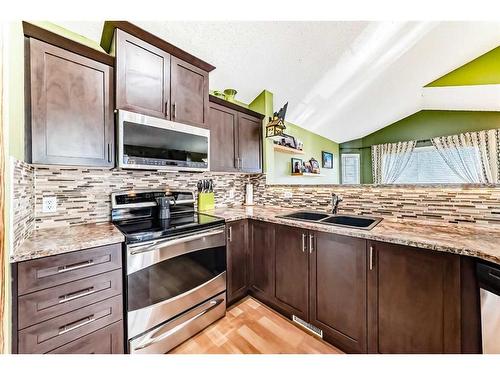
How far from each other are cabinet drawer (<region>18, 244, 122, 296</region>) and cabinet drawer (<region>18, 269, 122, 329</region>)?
0.03 meters

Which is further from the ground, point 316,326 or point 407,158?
point 407,158

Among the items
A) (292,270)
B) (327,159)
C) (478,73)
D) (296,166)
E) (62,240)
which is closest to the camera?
(62,240)

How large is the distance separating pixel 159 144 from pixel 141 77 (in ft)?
1.70

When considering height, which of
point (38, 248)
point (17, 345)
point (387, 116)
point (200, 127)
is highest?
point (387, 116)

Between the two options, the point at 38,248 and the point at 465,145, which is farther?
the point at 465,145

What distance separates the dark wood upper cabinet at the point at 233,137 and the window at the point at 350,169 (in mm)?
1025

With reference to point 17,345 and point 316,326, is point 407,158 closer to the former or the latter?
point 316,326

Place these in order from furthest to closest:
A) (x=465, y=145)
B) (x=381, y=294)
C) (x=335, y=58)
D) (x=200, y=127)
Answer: (x=335, y=58)
(x=200, y=127)
(x=465, y=145)
(x=381, y=294)

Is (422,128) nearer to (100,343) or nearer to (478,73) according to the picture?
(478,73)

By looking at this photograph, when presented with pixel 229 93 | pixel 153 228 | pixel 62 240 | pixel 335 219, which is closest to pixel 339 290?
pixel 335 219

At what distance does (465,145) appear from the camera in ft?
4.74

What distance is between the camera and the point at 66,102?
121cm
